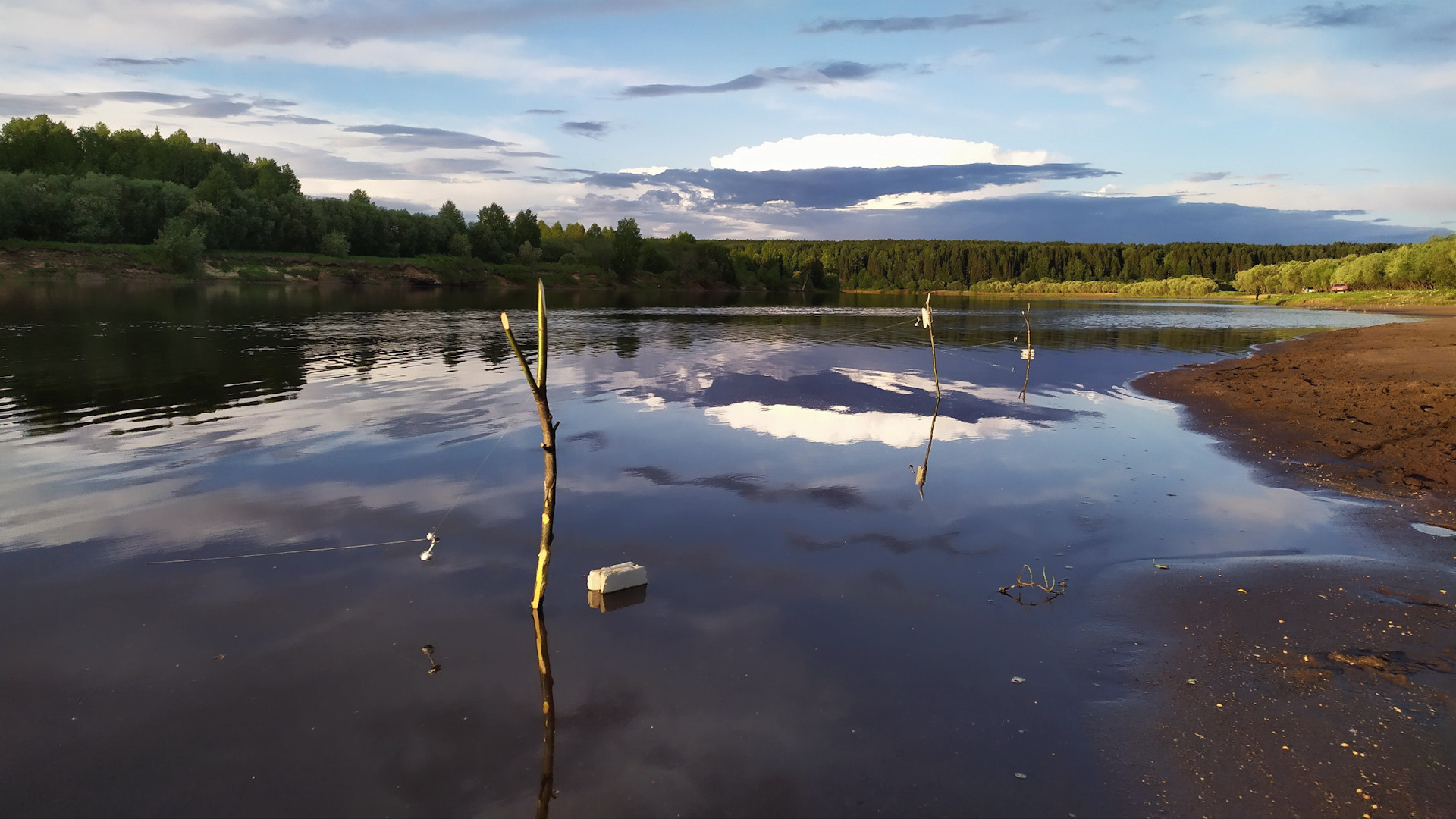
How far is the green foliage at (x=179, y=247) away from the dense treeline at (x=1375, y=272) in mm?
184842

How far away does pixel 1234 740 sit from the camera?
7430 mm

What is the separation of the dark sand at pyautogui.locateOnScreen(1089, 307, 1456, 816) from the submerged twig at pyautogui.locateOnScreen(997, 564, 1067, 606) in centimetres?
63

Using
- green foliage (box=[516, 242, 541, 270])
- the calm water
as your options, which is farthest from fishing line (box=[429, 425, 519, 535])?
green foliage (box=[516, 242, 541, 270])

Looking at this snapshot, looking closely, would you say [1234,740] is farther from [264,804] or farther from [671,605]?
[264,804]

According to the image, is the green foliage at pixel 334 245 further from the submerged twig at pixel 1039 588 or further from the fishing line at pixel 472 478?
the submerged twig at pixel 1039 588

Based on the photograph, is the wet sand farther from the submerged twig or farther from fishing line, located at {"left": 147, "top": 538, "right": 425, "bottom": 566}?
fishing line, located at {"left": 147, "top": 538, "right": 425, "bottom": 566}

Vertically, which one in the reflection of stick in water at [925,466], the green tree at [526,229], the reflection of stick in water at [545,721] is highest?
the green tree at [526,229]

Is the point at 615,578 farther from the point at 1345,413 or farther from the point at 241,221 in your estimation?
the point at 241,221

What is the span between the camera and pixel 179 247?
358 ft

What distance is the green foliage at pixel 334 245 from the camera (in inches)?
5531

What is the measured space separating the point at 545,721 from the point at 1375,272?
191 meters

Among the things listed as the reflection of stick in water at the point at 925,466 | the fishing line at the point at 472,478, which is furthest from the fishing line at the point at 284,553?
the reflection of stick in water at the point at 925,466

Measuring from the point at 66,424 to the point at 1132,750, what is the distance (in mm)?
24188

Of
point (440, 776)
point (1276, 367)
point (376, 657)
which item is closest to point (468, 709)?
point (440, 776)
